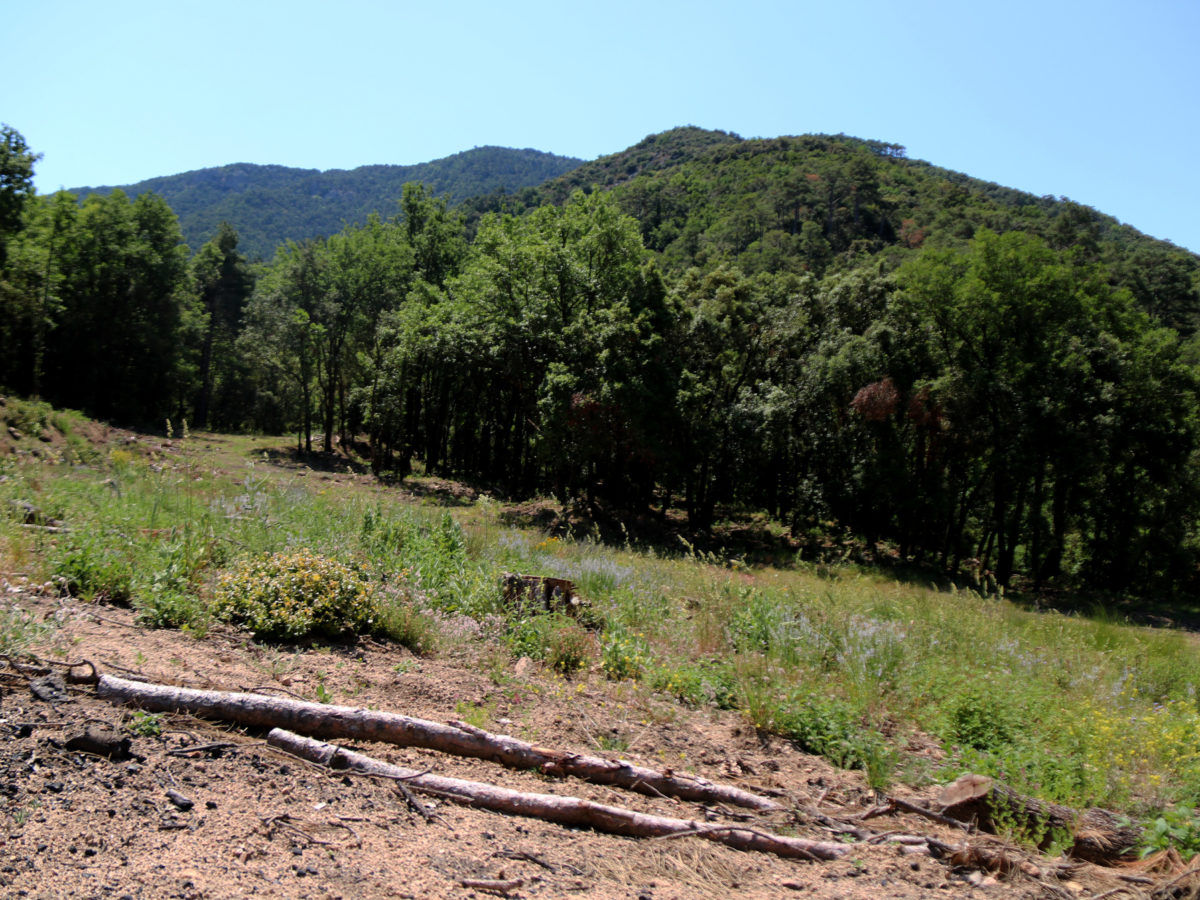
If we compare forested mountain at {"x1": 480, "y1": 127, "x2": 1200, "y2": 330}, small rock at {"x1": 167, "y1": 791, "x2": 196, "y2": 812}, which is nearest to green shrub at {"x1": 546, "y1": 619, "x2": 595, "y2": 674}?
small rock at {"x1": 167, "y1": 791, "x2": 196, "y2": 812}

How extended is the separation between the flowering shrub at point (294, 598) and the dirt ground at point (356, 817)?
546mm

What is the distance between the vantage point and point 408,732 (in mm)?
4078

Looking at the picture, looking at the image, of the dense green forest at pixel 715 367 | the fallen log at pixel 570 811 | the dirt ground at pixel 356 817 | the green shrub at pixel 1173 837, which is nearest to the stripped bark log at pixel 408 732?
the dirt ground at pixel 356 817

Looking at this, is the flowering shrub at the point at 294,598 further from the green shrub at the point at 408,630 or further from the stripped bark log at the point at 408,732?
the stripped bark log at the point at 408,732

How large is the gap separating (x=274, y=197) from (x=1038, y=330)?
186m

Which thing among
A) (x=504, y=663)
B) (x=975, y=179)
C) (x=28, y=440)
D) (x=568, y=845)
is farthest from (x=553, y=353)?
(x=975, y=179)

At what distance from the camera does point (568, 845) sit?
132 inches

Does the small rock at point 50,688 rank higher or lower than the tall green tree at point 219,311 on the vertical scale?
lower

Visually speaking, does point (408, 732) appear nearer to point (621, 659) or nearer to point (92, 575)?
point (621, 659)

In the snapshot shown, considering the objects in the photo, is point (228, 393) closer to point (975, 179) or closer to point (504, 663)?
point (504, 663)

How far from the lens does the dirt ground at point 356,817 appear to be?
2.74 m

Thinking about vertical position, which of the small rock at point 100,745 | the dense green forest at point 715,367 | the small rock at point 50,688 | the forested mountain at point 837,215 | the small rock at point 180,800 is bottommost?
the small rock at point 180,800

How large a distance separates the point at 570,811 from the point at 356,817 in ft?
3.62

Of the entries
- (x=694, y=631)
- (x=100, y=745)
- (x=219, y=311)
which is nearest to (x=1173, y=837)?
(x=694, y=631)
